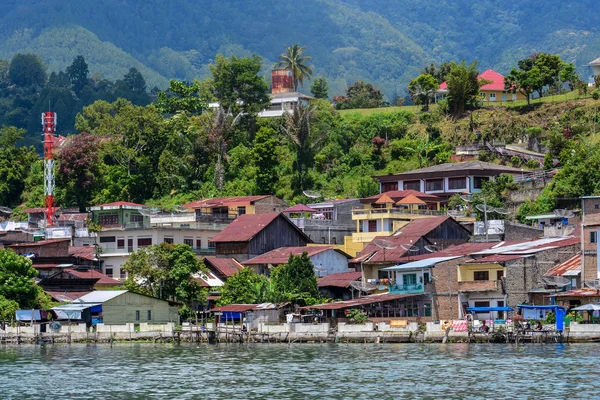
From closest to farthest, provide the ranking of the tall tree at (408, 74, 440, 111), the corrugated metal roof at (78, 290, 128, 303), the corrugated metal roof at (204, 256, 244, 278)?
the corrugated metal roof at (78, 290, 128, 303)
the corrugated metal roof at (204, 256, 244, 278)
the tall tree at (408, 74, 440, 111)

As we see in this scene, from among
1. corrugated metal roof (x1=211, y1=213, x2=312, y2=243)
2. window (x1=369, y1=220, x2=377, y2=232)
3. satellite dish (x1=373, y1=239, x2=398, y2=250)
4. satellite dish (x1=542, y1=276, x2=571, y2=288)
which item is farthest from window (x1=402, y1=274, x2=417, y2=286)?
corrugated metal roof (x1=211, y1=213, x2=312, y2=243)

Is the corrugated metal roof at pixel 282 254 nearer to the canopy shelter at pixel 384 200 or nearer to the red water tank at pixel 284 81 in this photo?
the canopy shelter at pixel 384 200

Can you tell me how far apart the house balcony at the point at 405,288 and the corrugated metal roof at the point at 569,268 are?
26.8 ft

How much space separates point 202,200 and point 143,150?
616 inches

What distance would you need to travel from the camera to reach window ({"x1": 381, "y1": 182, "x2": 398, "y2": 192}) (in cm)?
10894

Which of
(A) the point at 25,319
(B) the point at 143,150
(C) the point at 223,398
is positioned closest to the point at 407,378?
(C) the point at 223,398

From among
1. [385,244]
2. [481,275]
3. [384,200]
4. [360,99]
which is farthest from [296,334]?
[360,99]

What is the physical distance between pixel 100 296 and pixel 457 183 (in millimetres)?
34198

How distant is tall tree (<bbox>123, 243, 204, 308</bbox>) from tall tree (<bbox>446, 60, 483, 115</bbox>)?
3911 centimetres

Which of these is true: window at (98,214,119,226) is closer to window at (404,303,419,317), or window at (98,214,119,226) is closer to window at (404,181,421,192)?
window at (404,181,421,192)

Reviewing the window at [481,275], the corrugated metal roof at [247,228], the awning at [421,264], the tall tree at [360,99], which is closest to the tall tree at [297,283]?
the awning at [421,264]

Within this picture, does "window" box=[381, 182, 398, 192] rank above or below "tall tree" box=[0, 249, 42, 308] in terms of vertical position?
above

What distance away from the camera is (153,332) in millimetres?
81562

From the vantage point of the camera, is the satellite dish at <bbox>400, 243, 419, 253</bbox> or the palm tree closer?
the satellite dish at <bbox>400, 243, 419, 253</bbox>
